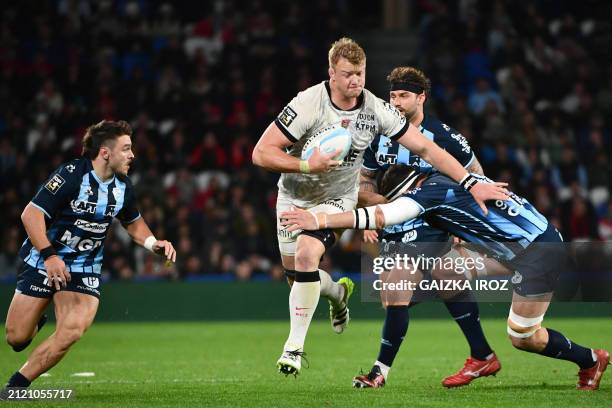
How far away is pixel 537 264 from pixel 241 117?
35.5 feet

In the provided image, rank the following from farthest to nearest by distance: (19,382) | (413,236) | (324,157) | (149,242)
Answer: (413,236)
(149,242)
(19,382)
(324,157)

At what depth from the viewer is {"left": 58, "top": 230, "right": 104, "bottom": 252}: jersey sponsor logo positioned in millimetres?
8008

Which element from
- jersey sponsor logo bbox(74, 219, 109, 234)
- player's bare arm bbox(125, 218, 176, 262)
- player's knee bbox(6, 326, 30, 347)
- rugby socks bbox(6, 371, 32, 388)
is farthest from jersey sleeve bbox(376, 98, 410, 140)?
rugby socks bbox(6, 371, 32, 388)

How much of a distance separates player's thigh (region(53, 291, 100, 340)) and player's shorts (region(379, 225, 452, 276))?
7.94 feet

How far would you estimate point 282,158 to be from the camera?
304 inches

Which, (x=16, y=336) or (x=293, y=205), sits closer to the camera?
(x=16, y=336)

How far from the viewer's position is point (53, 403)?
723cm

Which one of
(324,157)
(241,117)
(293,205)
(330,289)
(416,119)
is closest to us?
(324,157)

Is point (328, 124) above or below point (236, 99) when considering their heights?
above

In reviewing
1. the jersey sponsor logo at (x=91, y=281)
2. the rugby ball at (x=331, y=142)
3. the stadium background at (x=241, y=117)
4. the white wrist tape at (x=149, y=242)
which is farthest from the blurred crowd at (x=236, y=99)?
the rugby ball at (x=331, y=142)

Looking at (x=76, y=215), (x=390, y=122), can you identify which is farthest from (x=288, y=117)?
(x=76, y=215)

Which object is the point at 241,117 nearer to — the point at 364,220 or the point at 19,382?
the point at 364,220

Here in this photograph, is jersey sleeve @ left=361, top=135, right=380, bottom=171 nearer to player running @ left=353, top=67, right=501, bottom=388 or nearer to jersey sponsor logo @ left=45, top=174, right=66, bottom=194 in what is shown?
player running @ left=353, top=67, right=501, bottom=388

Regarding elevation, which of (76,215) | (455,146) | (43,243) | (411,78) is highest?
(411,78)
